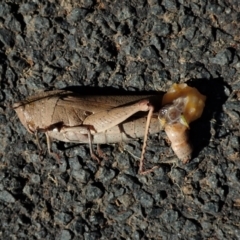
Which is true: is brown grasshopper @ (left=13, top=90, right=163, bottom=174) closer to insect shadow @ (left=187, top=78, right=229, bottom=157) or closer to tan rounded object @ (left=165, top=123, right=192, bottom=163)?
tan rounded object @ (left=165, top=123, right=192, bottom=163)

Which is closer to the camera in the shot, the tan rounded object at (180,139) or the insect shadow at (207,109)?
the tan rounded object at (180,139)

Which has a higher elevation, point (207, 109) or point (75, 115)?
point (207, 109)

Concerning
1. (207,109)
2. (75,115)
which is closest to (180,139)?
(207,109)

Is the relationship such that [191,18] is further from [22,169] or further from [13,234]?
[13,234]

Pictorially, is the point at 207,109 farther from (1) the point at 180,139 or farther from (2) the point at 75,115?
(2) the point at 75,115

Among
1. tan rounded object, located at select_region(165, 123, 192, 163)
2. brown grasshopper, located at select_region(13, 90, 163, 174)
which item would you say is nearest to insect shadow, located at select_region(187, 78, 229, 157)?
tan rounded object, located at select_region(165, 123, 192, 163)

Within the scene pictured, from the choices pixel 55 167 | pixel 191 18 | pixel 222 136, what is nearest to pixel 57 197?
pixel 55 167

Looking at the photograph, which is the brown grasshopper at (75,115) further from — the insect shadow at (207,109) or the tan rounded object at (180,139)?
the insect shadow at (207,109)

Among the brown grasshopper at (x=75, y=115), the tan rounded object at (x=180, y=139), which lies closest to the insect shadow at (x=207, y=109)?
the tan rounded object at (x=180, y=139)

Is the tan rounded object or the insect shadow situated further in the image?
the insect shadow

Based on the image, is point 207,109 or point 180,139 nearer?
point 180,139
